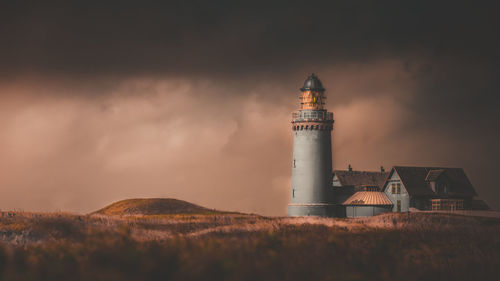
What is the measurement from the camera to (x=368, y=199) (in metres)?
71.8

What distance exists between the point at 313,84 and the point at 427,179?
630 inches

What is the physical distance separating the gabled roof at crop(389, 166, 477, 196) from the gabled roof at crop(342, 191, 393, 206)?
255 cm

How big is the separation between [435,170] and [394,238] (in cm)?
4018

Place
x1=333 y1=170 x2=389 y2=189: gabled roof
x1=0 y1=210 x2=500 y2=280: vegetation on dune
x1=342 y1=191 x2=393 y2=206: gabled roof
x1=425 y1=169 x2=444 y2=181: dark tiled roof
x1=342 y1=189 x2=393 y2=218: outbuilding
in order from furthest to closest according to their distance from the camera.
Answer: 1. x1=333 y1=170 x2=389 y2=189: gabled roof
2. x1=425 y1=169 x2=444 y2=181: dark tiled roof
3. x1=342 y1=191 x2=393 y2=206: gabled roof
4. x1=342 y1=189 x2=393 y2=218: outbuilding
5. x1=0 y1=210 x2=500 y2=280: vegetation on dune

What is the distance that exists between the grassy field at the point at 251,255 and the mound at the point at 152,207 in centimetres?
1993

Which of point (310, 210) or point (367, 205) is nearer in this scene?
point (310, 210)

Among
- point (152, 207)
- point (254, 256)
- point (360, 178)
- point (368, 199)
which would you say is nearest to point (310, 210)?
point (368, 199)

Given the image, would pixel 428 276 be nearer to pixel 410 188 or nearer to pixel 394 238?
pixel 394 238

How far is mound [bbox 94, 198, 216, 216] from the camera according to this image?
6100cm

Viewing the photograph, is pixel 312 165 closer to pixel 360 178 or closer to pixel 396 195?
pixel 396 195

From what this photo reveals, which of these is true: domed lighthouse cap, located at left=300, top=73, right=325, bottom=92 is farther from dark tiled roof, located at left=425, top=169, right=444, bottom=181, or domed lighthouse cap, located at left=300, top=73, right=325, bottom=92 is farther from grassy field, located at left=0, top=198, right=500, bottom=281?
grassy field, located at left=0, top=198, right=500, bottom=281

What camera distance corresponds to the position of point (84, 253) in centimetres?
2372

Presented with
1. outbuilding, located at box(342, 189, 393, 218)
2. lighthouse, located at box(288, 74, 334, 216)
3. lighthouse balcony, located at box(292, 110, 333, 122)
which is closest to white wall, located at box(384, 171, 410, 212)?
outbuilding, located at box(342, 189, 393, 218)

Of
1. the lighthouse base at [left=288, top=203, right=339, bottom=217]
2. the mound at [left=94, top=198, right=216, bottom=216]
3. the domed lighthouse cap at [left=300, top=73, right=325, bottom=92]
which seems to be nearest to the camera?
the mound at [left=94, top=198, right=216, bottom=216]
